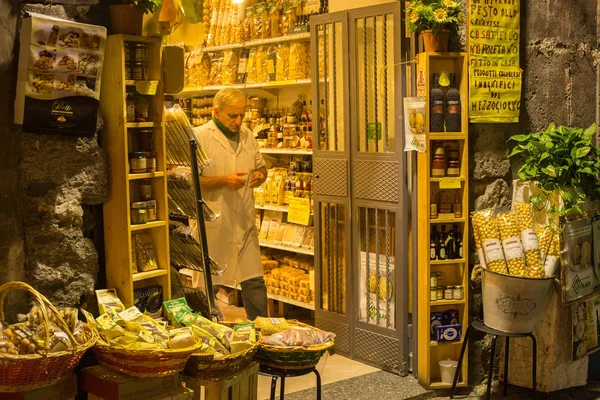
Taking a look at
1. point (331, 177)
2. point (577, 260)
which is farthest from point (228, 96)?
point (577, 260)

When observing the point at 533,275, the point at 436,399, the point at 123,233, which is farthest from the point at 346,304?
the point at 123,233

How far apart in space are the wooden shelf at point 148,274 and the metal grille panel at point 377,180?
5.78 ft

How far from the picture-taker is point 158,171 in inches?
151

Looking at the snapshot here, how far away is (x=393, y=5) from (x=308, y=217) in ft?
6.03

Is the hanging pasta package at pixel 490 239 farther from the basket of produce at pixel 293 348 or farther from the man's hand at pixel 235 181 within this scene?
the man's hand at pixel 235 181

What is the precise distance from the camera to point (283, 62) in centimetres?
639

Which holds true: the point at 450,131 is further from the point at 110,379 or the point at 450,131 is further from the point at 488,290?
the point at 110,379

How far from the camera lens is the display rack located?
486 cm

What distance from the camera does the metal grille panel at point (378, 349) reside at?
5.23 m

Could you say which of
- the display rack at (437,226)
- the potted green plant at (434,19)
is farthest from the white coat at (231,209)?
the potted green plant at (434,19)

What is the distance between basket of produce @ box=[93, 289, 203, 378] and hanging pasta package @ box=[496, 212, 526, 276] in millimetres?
2051

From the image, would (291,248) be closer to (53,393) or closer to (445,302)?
(445,302)

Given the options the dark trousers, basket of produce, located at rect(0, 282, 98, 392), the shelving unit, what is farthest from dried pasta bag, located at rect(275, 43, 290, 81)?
basket of produce, located at rect(0, 282, 98, 392)

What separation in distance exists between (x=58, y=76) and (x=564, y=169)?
2.80 meters
